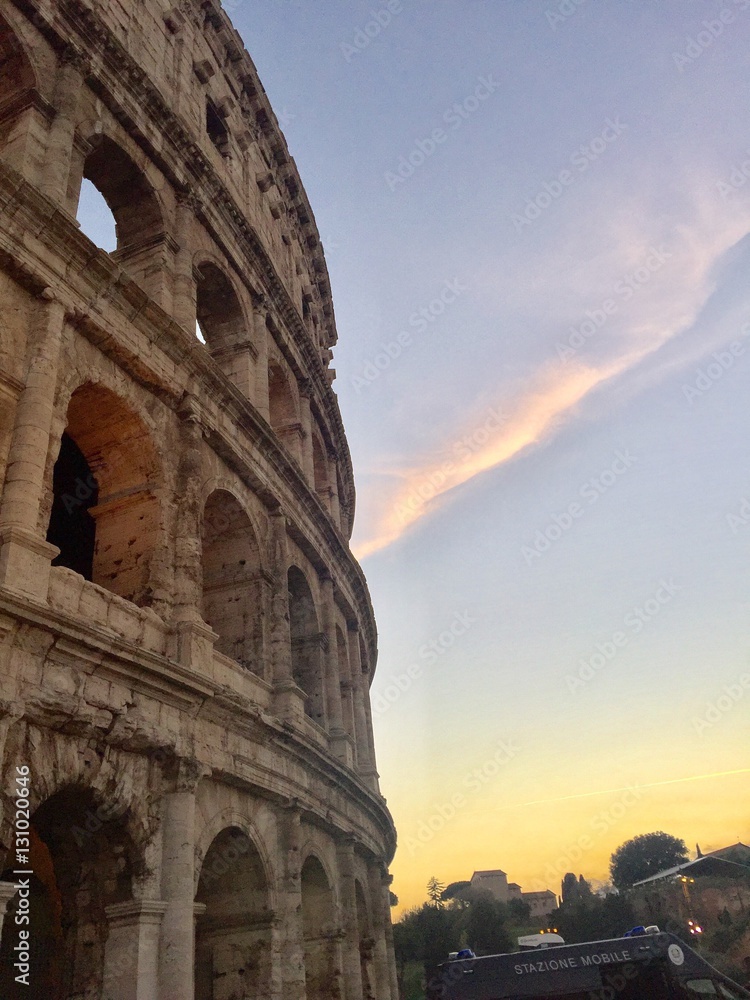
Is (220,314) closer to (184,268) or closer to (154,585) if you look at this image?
(184,268)

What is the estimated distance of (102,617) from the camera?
845 centimetres

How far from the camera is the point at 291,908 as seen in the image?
1040 cm

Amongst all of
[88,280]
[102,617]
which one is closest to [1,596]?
[102,617]

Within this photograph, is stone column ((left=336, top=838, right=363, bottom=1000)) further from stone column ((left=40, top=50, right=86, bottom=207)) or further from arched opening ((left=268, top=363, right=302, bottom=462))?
stone column ((left=40, top=50, right=86, bottom=207))

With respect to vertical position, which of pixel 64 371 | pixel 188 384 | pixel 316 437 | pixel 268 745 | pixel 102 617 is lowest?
pixel 268 745

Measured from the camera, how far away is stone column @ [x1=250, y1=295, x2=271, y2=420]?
1454 centimetres

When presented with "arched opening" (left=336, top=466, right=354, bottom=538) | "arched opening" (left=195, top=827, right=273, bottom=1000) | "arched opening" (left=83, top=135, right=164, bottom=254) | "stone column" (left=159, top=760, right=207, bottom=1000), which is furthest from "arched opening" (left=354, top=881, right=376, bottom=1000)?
"arched opening" (left=83, top=135, right=164, bottom=254)

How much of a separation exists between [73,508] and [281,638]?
3927 mm

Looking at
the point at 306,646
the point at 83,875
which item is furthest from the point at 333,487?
the point at 83,875

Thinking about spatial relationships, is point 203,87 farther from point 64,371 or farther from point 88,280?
point 64,371

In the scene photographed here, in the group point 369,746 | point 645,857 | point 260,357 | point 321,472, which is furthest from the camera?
point 645,857

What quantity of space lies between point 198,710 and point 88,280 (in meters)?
5.33

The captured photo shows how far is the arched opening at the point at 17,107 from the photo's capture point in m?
10.3

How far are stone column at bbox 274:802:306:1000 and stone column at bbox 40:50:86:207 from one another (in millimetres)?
8694
